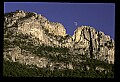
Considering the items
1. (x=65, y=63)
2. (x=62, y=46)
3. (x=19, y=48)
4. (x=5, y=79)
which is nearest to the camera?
(x=5, y=79)

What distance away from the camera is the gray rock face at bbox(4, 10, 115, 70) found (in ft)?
53.0

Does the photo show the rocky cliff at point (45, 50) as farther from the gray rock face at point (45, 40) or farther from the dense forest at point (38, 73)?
the dense forest at point (38, 73)

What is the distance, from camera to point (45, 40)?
1956 cm

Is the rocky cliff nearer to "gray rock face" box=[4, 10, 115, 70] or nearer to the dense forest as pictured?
"gray rock face" box=[4, 10, 115, 70]

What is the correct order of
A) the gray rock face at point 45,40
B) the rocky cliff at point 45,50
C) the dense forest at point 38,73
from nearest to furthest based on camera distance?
the dense forest at point 38,73 → the rocky cliff at point 45,50 → the gray rock face at point 45,40

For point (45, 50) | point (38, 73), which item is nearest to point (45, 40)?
point (45, 50)

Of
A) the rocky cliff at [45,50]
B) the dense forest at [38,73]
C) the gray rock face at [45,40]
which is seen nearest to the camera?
the dense forest at [38,73]

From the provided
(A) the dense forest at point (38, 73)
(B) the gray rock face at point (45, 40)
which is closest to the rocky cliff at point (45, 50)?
(B) the gray rock face at point (45, 40)

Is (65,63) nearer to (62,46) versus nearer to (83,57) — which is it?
(83,57)

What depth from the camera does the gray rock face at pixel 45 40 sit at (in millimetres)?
16156

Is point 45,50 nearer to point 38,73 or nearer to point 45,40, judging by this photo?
point 45,40

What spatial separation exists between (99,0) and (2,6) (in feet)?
2.20

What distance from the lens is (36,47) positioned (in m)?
16.8
